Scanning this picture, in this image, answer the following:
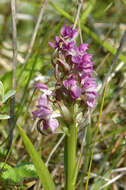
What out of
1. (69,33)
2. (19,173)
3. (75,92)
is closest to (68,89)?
(75,92)

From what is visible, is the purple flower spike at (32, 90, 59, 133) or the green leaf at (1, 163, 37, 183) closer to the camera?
the purple flower spike at (32, 90, 59, 133)

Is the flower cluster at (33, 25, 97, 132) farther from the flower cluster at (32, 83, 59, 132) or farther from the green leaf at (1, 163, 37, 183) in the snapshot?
the green leaf at (1, 163, 37, 183)

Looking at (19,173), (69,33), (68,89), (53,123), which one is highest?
(69,33)

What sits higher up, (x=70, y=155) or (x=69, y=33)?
(x=69, y=33)

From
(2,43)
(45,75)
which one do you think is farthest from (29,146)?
(2,43)

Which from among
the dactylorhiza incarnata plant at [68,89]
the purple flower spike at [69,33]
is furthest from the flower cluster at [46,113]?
the purple flower spike at [69,33]

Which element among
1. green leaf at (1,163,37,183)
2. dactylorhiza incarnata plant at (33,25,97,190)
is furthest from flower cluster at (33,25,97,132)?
green leaf at (1,163,37,183)

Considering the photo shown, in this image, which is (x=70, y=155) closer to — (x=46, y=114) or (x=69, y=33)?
(x=46, y=114)
